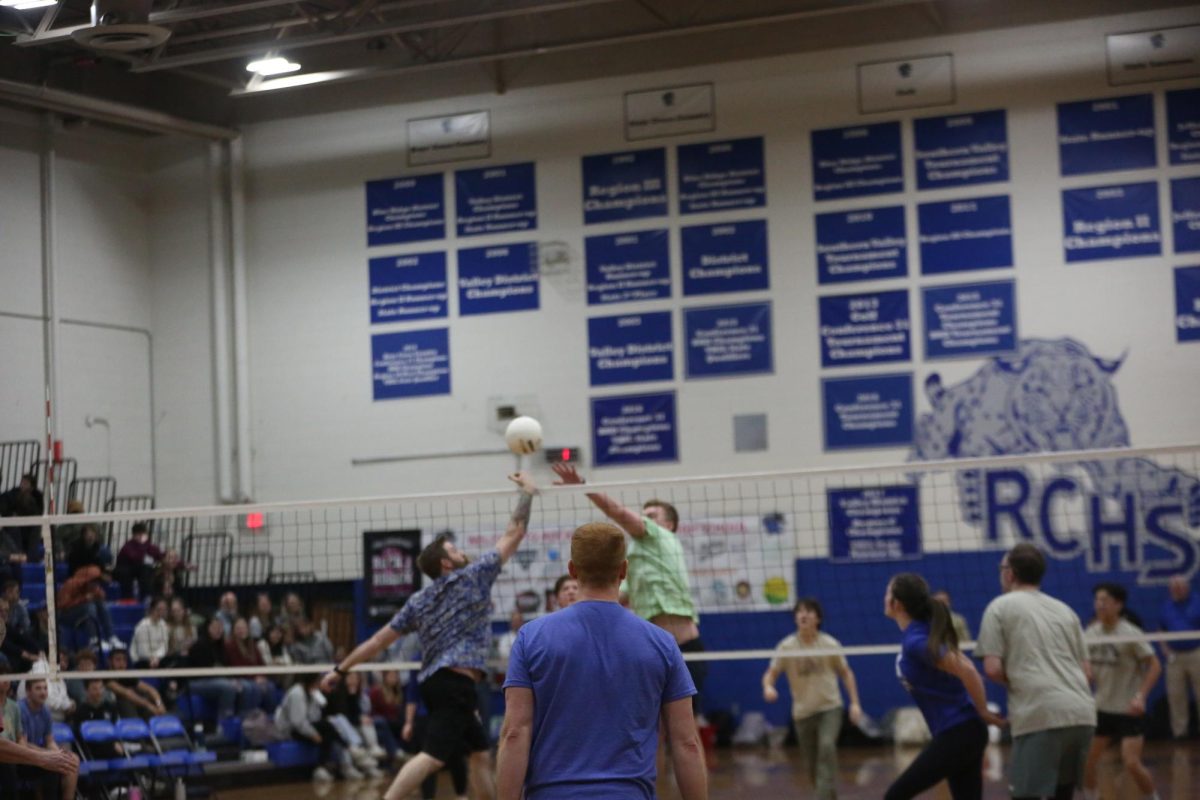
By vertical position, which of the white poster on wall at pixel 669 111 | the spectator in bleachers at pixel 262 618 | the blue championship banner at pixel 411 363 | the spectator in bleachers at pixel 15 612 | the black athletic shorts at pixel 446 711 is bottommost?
the spectator in bleachers at pixel 262 618

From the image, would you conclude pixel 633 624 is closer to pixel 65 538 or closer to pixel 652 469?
pixel 652 469

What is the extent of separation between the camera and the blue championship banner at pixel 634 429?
17.2 metres

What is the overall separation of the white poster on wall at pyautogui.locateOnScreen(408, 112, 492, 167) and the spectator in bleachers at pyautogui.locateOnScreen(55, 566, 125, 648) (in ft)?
22.6

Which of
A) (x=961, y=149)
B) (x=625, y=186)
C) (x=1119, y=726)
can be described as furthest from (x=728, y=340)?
(x=1119, y=726)

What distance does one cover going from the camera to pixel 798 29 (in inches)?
669

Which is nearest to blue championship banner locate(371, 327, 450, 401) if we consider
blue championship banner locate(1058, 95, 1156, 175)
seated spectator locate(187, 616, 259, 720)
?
seated spectator locate(187, 616, 259, 720)

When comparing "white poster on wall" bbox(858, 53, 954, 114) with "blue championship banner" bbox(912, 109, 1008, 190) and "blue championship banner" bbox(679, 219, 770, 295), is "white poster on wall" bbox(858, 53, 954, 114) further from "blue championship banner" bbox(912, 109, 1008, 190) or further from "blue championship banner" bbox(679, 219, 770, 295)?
"blue championship banner" bbox(679, 219, 770, 295)

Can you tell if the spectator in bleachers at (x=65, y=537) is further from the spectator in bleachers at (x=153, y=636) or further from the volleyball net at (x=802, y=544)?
→ the spectator in bleachers at (x=153, y=636)

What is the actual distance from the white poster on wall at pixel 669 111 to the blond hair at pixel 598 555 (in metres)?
13.3

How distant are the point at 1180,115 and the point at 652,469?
23.2 feet

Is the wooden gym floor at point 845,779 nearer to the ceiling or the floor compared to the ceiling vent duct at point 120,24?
nearer to the floor

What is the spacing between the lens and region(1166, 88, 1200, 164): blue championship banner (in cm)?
1559

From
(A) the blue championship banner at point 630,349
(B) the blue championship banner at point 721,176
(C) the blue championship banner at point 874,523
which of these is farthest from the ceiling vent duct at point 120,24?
(C) the blue championship banner at point 874,523

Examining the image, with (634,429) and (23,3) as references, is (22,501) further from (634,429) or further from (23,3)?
(634,429)
